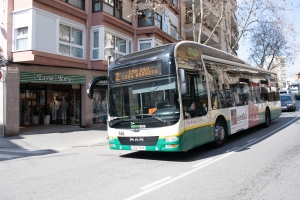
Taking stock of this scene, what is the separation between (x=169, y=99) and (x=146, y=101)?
27.6 inches

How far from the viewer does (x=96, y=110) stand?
1817cm

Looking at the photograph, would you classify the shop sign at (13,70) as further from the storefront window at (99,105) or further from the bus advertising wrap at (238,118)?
the bus advertising wrap at (238,118)

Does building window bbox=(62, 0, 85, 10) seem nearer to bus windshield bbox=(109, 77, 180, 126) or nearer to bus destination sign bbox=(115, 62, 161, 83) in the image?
bus destination sign bbox=(115, 62, 161, 83)

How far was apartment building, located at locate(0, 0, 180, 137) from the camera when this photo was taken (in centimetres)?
1330

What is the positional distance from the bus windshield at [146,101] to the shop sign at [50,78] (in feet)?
24.2

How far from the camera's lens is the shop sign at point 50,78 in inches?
543

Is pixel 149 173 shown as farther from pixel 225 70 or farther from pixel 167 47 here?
pixel 225 70

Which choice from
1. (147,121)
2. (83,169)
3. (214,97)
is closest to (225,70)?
(214,97)

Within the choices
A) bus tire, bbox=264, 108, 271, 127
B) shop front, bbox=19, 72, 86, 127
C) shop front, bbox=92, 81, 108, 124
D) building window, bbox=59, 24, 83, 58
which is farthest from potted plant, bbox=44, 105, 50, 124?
bus tire, bbox=264, 108, 271, 127

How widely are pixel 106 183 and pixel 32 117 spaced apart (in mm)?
13922

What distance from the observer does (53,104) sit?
18.5 metres

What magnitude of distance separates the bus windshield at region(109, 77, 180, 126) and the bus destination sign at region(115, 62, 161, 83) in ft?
0.58

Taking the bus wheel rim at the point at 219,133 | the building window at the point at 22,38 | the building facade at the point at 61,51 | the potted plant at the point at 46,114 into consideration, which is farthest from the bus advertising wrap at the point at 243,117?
the potted plant at the point at 46,114

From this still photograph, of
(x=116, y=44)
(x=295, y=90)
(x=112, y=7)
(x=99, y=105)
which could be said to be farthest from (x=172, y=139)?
(x=295, y=90)
